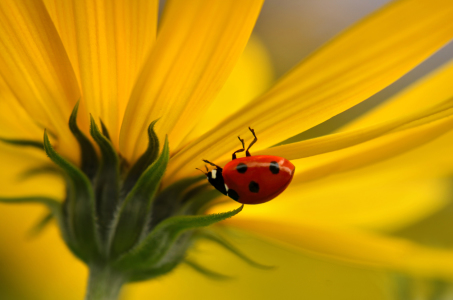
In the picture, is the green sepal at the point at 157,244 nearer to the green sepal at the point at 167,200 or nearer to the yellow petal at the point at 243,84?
the green sepal at the point at 167,200

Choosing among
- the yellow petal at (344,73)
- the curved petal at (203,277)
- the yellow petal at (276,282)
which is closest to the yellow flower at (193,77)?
the yellow petal at (344,73)

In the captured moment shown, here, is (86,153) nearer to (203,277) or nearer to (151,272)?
(151,272)

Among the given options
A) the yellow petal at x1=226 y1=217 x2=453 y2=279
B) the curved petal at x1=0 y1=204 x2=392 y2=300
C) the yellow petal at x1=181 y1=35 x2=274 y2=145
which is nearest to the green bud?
the yellow petal at x1=226 y1=217 x2=453 y2=279

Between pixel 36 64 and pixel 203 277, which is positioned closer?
pixel 36 64

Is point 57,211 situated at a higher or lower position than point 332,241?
lower

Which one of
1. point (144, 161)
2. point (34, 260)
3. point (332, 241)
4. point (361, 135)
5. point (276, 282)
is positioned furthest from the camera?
point (276, 282)

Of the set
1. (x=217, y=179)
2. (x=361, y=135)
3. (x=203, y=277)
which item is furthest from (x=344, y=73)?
(x=203, y=277)

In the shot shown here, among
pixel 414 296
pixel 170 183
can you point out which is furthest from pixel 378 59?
pixel 414 296

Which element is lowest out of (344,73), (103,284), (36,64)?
(103,284)

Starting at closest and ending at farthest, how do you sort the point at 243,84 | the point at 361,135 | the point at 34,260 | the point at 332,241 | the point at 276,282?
the point at 361,135
the point at 332,241
the point at 243,84
the point at 34,260
the point at 276,282
